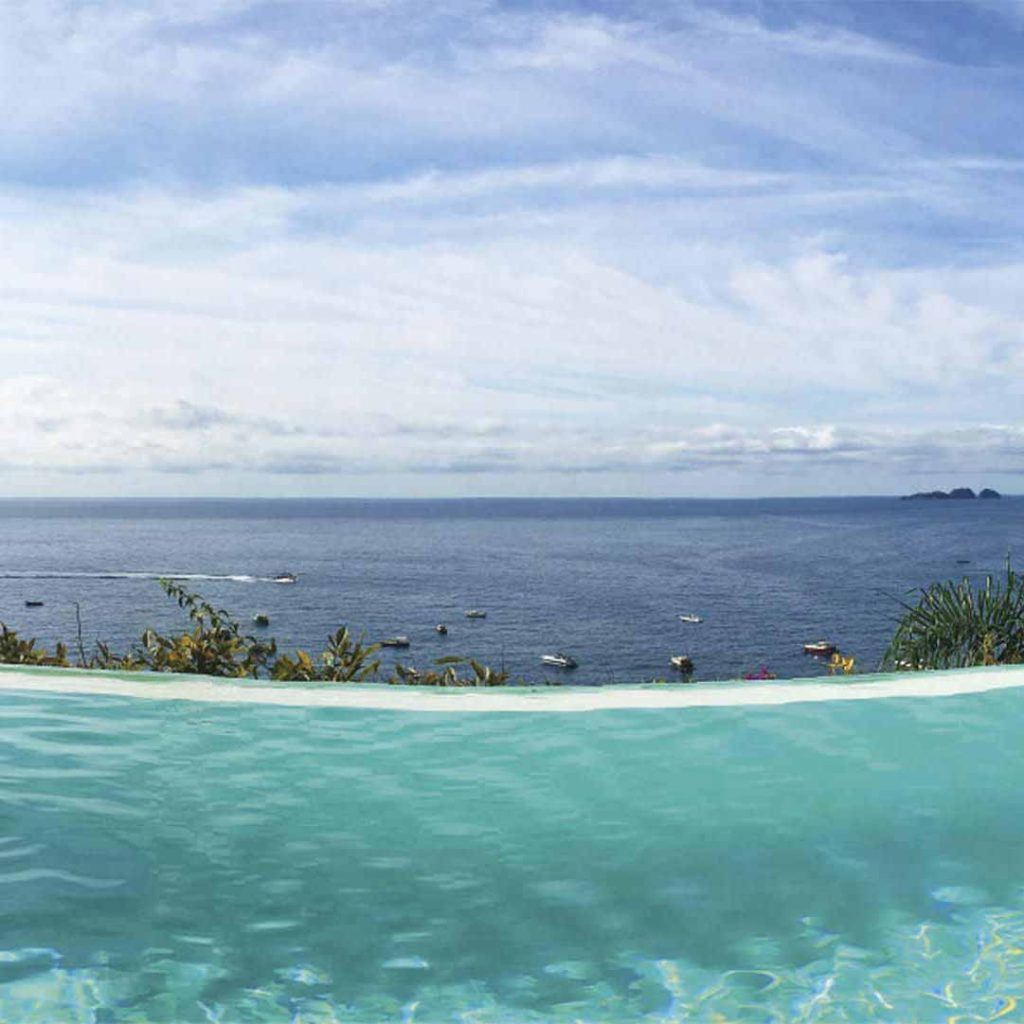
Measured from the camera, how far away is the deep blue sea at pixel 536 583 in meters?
41.1

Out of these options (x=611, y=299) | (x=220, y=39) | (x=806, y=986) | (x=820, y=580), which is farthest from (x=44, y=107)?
(x=820, y=580)

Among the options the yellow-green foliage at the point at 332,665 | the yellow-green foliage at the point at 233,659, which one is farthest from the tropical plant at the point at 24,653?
the yellow-green foliage at the point at 332,665

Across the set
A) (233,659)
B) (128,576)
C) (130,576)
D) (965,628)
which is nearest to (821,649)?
(965,628)

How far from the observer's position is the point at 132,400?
187 feet

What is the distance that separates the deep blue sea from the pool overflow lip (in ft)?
53.9

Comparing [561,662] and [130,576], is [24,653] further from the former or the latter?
[130,576]

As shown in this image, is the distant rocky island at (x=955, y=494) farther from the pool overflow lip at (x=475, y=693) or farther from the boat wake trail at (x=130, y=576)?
the pool overflow lip at (x=475, y=693)

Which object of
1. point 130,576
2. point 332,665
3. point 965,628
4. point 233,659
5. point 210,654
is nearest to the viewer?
point 332,665

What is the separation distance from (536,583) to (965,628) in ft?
169

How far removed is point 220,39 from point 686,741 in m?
12.1

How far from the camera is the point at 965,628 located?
7082 mm

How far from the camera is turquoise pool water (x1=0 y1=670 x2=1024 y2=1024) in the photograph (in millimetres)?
2789

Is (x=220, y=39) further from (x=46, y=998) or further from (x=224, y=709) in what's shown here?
(x=46, y=998)

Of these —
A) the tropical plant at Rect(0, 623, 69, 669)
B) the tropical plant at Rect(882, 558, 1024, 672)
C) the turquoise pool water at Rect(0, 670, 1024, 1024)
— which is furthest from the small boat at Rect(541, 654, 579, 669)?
the turquoise pool water at Rect(0, 670, 1024, 1024)
